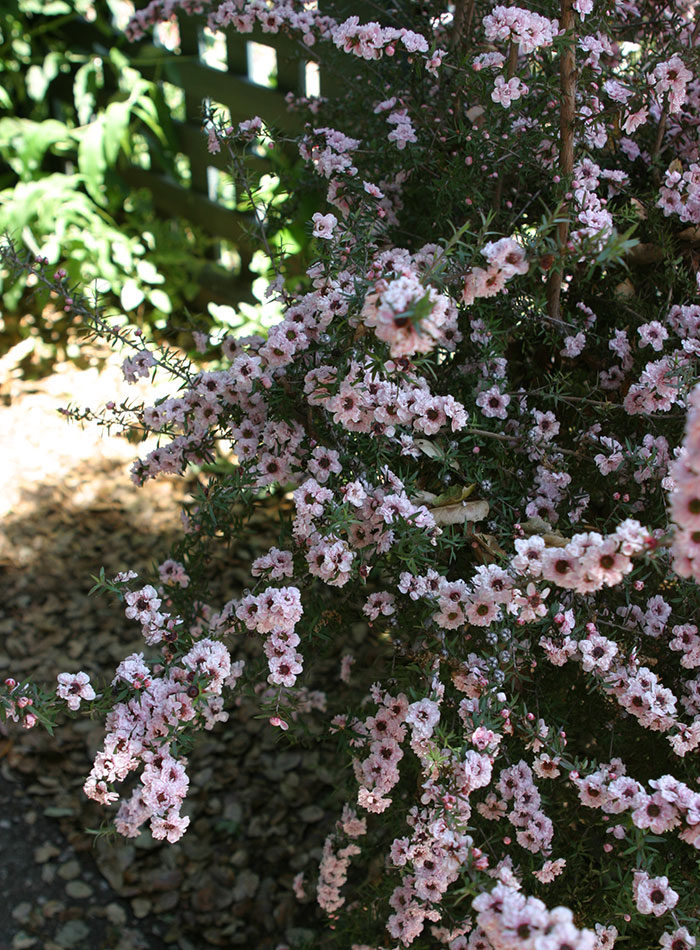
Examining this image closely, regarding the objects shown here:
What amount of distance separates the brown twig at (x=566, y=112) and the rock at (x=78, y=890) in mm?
1522

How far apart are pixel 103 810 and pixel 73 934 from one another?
0.29 meters

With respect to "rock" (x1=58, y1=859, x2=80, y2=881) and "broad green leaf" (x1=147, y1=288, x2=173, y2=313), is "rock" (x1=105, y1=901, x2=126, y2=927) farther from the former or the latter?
"broad green leaf" (x1=147, y1=288, x2=173, y2=313)

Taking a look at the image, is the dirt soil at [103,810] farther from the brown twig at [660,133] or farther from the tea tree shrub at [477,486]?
the brown twig at [660,133]

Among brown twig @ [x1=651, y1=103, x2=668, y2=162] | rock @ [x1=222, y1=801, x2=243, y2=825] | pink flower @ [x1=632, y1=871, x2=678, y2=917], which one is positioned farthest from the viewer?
rock @ [x1=222, y1=801, x2=243, y2=825]

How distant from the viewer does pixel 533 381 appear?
1.60 m

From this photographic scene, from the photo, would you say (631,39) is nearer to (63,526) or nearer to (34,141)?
(63,526)

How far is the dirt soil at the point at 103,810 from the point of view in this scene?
1850 mm

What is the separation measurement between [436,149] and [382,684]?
3.10 ft

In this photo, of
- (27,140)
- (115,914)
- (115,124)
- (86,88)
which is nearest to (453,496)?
(115,914)

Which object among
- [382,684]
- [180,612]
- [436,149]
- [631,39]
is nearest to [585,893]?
[382,684]

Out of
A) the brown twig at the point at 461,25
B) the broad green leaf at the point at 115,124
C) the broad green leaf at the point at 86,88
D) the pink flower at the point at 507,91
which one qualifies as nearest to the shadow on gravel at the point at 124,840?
the pink flower at the point at 507,91

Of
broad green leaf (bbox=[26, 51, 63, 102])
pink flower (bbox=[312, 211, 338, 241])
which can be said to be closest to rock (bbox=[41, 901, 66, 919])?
pink flower (bbox=[312, 211, 338, 241])

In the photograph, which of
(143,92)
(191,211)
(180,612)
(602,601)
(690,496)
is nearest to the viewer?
(690,496)

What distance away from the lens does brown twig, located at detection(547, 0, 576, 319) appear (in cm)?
132
